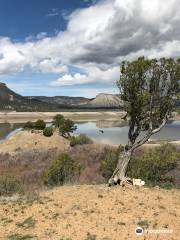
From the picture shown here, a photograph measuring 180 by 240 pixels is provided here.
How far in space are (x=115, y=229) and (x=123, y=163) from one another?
249 inches

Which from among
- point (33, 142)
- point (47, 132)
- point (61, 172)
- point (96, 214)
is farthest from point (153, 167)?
point (47, 132)

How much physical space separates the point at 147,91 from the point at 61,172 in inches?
521

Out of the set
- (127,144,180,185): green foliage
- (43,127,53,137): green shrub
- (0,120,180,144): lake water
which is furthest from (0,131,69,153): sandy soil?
(127,144,180,185): green foliage

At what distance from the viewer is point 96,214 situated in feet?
50.9

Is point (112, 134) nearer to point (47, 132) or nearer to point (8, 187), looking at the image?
point (47, 132)

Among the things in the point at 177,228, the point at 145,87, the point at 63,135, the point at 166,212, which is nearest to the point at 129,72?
the point at 145,87

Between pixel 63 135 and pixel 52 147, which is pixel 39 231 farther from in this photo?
pixel 63 135

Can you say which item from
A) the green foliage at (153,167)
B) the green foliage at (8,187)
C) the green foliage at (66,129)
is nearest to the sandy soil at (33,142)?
the green foliage at (66,129)

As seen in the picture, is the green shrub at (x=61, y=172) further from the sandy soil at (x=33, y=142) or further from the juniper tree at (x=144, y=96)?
the sandy soil at (x=33, y=142)

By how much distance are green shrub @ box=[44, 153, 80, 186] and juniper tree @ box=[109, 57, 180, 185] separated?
8.42 metres

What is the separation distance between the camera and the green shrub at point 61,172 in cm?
2967

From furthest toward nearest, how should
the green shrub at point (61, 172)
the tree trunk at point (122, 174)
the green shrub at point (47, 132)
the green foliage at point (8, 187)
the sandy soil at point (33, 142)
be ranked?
the green shrub at point (47, 132) → the sandy soil at point (33, 142) → the green shrub at point (61, 172) → the green foliage at point (8, 187) → the tree trunk at point (122, 174)

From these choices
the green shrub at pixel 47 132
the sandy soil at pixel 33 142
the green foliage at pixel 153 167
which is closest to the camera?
the green foliage at pixel 153 167

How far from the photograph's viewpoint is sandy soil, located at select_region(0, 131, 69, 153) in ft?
216
